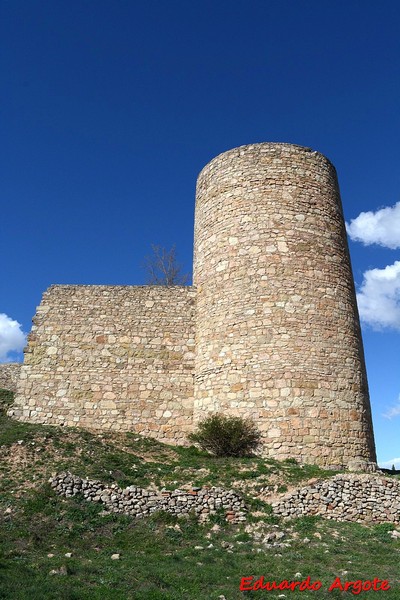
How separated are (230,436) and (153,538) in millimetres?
4297

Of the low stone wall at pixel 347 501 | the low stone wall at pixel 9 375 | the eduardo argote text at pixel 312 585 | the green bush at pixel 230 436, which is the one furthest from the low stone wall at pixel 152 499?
the low stone wall at pixel 9 375

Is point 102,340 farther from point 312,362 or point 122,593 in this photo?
point 122,593

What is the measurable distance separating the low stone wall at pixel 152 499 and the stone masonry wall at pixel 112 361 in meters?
4.27

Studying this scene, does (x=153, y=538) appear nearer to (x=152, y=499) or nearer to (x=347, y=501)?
(x=152, y=499)

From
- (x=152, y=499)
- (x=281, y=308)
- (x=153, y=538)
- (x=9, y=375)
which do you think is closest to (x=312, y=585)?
(x=153, y=538)

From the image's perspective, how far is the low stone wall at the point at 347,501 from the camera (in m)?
11.2

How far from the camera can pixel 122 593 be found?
6941mm

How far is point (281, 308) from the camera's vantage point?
14883 millimetres

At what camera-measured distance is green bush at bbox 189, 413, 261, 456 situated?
44.3 ft

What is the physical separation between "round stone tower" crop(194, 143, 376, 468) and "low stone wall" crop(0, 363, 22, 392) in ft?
24.3

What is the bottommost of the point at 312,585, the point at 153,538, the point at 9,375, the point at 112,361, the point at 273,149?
the point at 312,585

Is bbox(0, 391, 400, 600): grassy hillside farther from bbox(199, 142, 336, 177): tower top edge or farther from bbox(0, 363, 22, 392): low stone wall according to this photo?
bbox(199, 142, 336, 177): tower top edge

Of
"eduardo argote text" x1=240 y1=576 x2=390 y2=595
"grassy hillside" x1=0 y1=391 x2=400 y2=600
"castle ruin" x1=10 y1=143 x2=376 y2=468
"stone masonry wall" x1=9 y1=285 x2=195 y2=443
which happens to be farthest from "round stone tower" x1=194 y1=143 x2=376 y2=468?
"eduardo argote text" x1=240 y1=576 x2=390 y2=595

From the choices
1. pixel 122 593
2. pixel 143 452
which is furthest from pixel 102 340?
pixel 122 593
